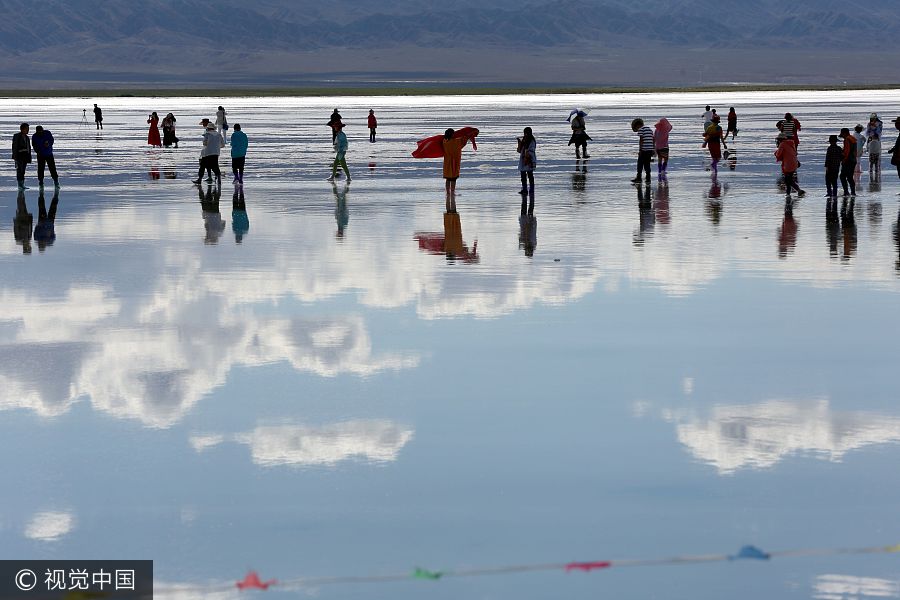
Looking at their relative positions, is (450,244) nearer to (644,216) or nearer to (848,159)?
(644,216)

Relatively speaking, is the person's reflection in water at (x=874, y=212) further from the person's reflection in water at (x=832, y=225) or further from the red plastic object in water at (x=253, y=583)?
the red plastic object in water at (x=253, y=583)

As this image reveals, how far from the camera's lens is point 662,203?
27.3 meters

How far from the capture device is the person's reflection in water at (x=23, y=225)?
2127cm

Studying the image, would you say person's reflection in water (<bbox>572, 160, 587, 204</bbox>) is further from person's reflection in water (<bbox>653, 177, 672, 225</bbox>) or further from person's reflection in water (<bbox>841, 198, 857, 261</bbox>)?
person's reflection in water (<bbox>841, 198, 857, 261</bbox>)

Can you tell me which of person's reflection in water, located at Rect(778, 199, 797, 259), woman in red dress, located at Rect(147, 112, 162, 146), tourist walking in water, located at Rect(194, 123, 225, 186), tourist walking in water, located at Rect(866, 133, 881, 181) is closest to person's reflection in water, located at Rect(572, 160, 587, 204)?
person's reflection in water, located at Rect(778, 199, 797, 259)

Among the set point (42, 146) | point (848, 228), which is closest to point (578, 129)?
point (42, 146)

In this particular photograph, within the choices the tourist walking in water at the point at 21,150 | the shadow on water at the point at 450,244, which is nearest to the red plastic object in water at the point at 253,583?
the shadow on water at the point at 450,244

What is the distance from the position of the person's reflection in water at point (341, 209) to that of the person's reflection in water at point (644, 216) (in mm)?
4110

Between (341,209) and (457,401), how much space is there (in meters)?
15.9

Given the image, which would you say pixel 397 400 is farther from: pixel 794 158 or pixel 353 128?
pixel 353 128

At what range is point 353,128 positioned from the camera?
70.0 metres

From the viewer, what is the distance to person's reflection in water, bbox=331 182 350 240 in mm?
22688

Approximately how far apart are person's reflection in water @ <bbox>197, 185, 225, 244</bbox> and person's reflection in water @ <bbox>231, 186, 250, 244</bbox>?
8.5 inches

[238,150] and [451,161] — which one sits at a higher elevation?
[238,150]
